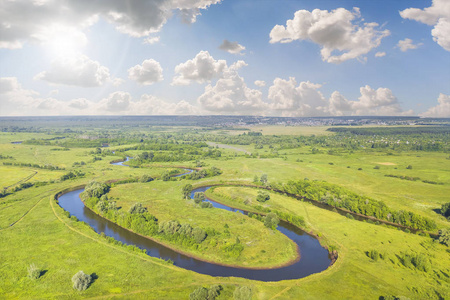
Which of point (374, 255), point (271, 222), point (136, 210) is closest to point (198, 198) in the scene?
point (136, 210)

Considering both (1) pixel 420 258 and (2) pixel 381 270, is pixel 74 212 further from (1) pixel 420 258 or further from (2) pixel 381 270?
(1) pixel 420 258

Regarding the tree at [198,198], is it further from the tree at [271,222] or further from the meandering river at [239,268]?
the tree at [271,222]

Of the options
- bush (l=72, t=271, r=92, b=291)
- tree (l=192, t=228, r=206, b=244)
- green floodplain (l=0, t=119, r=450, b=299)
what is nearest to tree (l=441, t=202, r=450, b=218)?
green floodplain (l=0, t=119, r=450, b=299)

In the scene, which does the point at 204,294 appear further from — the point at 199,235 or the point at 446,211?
the point at 446,211

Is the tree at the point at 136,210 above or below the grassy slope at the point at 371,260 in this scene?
above

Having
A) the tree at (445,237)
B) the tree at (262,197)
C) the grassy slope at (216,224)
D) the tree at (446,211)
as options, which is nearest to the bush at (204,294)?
the grassy slope at (216,224)

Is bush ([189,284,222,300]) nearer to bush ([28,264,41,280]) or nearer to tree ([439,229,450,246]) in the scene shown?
bush ([28,264,41,280])
